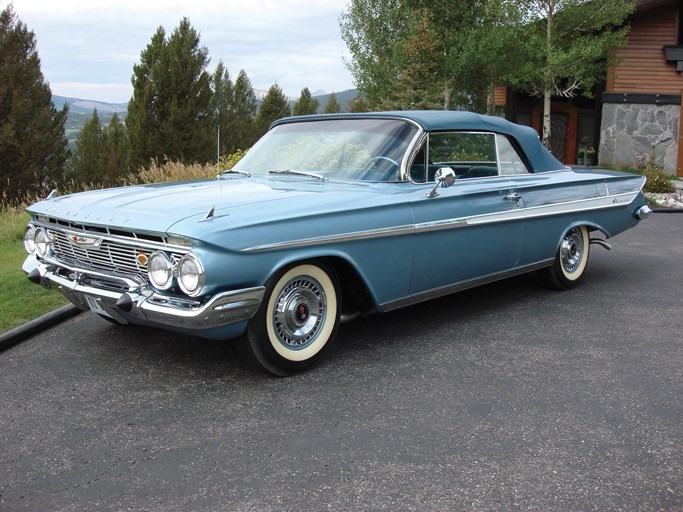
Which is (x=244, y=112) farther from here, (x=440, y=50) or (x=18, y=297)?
(x=18, y=297)

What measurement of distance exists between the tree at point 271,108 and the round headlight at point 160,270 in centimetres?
3824

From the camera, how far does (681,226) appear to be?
1036 centimetres

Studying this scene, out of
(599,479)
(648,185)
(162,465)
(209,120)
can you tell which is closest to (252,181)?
(162,465)

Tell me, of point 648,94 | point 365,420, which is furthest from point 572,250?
point 648,94

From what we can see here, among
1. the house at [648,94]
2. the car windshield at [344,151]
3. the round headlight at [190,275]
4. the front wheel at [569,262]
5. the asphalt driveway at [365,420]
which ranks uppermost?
the house at [648,94]

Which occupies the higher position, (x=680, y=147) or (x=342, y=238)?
(x=680, y=147)

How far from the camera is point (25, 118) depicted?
31.8 m

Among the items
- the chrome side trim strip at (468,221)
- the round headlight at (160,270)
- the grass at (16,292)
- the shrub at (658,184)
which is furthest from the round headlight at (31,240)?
the shrub at (658,184)

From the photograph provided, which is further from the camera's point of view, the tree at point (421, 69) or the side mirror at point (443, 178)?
the tree at point (421, 69)

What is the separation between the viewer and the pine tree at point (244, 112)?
1569 inches

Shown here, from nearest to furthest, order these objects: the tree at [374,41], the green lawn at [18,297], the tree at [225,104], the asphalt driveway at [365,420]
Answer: the asphalt driveway at [365,420]
the green lawn at [18,297]
the tree at [374,41]
the tree at [225,104]

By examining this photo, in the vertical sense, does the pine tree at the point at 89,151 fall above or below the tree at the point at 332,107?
below

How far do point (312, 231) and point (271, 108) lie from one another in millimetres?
39142

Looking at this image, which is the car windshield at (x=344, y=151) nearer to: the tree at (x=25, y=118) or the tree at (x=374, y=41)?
the tree at (x=374, y=41)
